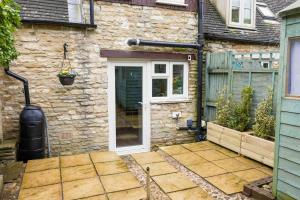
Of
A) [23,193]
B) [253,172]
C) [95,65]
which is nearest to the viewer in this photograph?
[23,193]

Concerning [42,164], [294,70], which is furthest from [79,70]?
[294,70]

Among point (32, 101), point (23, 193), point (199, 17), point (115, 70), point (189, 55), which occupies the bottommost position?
point (23, 193)

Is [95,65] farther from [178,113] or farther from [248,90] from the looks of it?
[248,90]

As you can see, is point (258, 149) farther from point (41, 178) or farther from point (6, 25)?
point (6, 25)

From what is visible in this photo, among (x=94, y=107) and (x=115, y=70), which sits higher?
(x=115, y=70)

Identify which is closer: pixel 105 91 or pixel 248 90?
pixel 248 90

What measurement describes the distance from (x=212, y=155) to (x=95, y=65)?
3.44 metres

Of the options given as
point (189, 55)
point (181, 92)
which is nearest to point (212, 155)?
point (181, 92)

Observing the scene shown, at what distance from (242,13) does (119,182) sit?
21.3 ft

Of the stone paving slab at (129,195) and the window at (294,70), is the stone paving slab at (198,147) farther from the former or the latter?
the window at (294,70)

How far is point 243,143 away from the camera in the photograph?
216 inches

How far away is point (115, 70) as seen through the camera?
6.20 metres

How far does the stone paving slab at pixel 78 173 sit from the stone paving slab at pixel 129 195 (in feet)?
2.81

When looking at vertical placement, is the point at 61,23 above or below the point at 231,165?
above
